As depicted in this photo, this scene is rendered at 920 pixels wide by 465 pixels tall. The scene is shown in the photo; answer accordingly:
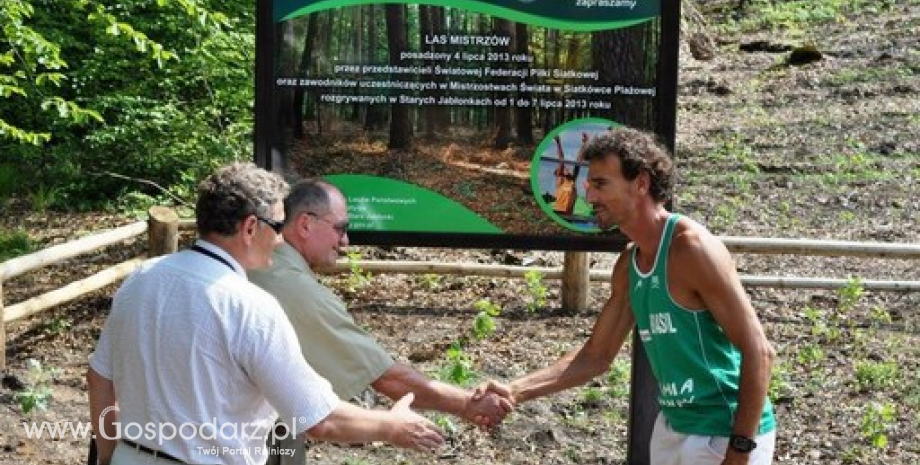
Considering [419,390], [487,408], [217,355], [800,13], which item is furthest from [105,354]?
[800,13]

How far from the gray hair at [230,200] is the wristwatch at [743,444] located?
1.49 metres

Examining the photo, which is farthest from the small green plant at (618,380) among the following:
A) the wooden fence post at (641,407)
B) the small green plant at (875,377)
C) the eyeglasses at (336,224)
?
the eyeglasses at (336,224)

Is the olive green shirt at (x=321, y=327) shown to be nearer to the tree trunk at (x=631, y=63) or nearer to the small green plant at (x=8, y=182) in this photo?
the tree trunk at (x=631, y=63)

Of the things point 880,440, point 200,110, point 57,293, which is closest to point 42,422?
point 57,293

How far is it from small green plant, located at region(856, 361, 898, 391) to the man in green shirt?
4191 millimetres

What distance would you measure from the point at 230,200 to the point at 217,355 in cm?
40

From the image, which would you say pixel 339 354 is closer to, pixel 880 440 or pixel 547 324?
pixel 880 440

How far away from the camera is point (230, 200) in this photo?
398 centimetres

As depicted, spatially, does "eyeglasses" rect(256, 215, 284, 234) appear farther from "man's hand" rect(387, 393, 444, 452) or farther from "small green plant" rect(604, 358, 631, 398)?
"small green plant" rect(604, 358, 631, 398)

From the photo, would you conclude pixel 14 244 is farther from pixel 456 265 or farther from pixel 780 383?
pixel 780 383

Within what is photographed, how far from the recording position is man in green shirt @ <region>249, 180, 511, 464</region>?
4715 millimetres

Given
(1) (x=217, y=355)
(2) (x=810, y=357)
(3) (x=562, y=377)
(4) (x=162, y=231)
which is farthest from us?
(4) (x=162, y=231)

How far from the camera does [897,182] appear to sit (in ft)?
43.7

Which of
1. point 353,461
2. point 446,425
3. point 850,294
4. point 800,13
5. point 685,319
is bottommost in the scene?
point 353,461
